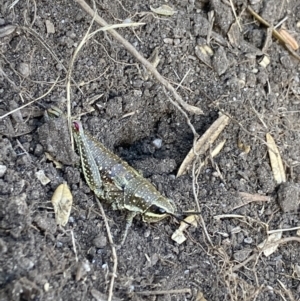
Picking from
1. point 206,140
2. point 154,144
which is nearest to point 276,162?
point 206,140

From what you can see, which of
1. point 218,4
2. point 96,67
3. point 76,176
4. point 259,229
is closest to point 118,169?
point 76,176

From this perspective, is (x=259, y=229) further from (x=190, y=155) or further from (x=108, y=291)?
(x=108, y=291)

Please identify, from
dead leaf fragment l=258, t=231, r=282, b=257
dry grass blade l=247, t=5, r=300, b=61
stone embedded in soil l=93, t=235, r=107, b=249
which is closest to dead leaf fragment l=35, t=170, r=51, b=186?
stone embedded in soil l=93, t=235, r=107, b=249

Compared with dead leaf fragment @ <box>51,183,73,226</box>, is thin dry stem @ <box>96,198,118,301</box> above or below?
below

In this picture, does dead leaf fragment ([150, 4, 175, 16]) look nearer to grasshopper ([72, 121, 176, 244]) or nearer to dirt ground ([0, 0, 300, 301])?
dirt ground ([0, 0, 300, 301])

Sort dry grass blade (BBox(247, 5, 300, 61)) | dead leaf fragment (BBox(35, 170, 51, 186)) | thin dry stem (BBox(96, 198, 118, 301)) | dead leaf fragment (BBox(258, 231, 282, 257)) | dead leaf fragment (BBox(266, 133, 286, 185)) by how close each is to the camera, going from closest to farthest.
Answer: thin dry stem (BBox(96, 198, 118, 301))
dead leaf fragment (BBox(35, 170, 51, 186))
dead leaf fragment (BBox(258, 231, 282, 257))
dead leaf fragment (BBox(266, 133, 286, 185))
dry grass blade (BBox(247, 5, 300, 61))

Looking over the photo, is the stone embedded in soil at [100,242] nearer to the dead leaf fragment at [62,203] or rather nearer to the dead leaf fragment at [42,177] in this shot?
the dead leaf fragment at [62,203]

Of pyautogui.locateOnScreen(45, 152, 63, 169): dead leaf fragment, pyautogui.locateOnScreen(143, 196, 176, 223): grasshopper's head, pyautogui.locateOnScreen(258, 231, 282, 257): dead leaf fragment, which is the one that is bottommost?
pyautogui.locateOnScreen(258, 231, 282, 257): dead leaf fragment
